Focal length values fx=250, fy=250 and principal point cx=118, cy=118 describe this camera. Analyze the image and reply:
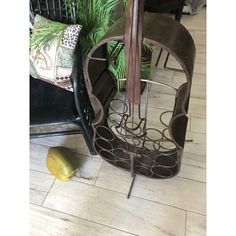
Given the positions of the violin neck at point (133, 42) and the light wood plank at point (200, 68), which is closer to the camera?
the violin neck at point (133, 42)

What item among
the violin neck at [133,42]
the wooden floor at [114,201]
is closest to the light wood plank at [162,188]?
the wooden floor at [114,201]

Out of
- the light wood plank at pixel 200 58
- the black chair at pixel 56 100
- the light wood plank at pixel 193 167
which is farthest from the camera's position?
the light wood plank at pixel 200 58

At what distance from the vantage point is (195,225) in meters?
1.06

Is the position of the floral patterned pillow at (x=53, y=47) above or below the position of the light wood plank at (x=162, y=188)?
above

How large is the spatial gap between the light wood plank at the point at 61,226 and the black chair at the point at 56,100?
39 centimetres

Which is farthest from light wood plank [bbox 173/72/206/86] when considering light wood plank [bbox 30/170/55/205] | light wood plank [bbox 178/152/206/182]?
light wood plank [bbox 30/170/55/205]

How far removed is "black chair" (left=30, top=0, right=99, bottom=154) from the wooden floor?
27cm

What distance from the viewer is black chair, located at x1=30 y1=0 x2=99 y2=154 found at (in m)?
1.09

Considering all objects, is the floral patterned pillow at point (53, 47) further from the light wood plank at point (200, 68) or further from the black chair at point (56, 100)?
the light wood plank at point (200, 68)

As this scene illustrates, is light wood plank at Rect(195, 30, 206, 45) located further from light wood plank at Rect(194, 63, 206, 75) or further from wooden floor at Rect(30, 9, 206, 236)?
wooden floor at Rect(30, 9, 206, 236)

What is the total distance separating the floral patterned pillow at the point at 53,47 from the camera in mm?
992

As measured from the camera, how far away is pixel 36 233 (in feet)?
3.49
